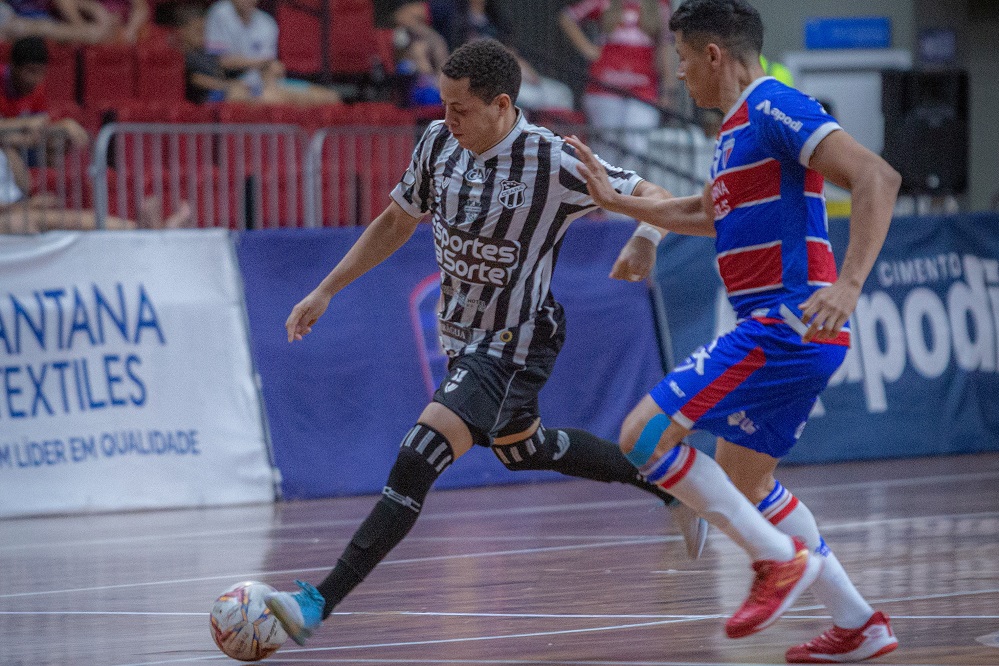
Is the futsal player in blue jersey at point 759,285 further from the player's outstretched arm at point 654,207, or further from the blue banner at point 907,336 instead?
the blue banner at point 907,336

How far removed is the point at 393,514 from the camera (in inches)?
192

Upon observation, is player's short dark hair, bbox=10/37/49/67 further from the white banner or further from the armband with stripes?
the armband with stripes

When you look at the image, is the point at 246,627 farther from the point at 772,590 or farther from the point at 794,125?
the point at 794,125

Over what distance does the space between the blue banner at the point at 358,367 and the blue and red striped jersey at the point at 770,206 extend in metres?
6.25

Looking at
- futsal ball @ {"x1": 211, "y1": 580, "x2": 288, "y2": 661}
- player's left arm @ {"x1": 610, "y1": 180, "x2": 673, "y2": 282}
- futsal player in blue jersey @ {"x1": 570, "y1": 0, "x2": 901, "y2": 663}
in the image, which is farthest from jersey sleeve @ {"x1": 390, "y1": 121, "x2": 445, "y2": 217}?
futsal ball @ {"x1": 211, "y1": 580, "x2": 288, "y2": 661}

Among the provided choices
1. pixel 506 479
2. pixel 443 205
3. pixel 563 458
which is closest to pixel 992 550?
pixel 563 458

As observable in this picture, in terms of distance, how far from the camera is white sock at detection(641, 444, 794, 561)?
4.25 metres

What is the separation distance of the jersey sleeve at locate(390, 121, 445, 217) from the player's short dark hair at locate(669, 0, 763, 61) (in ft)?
4.42

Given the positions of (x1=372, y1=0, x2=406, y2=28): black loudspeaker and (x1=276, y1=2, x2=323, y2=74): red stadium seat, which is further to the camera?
(x1=372, y1=0, x2=406, y2=28): black loudspeaker

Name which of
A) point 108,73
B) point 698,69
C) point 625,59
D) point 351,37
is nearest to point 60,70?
point 108,73

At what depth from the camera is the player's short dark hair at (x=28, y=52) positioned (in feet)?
38.2

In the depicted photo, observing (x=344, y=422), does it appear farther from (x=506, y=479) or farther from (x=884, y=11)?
(x=884, y=11)

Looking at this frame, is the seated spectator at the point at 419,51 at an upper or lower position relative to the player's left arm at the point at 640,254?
lower

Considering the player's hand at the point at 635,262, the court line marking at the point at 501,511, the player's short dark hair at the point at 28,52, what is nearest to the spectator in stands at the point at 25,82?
the player's short dark hair at the point at 28,52
